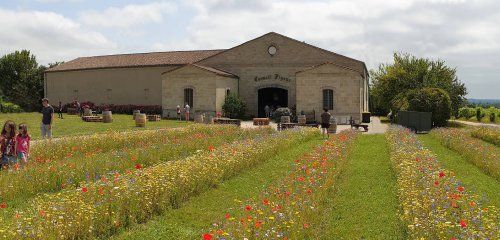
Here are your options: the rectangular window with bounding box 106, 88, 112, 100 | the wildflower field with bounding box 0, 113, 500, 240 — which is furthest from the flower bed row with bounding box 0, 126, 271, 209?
the rectangular window with bounding box 106, 88, 112, 100

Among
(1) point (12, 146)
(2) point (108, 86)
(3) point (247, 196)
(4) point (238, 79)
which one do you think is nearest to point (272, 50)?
(4) point (238, 79)

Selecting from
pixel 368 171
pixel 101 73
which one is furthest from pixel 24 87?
pixel 368 171

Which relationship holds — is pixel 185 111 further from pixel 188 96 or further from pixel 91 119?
pixel 91 119

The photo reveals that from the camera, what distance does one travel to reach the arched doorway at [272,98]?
1532 inches

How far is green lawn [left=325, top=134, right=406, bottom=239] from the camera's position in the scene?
697cm

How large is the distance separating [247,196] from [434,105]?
72.5ft

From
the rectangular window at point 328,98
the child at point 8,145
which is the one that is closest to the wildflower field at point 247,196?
the child at point 8,145

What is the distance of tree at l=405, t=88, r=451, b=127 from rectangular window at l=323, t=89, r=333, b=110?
625 cm

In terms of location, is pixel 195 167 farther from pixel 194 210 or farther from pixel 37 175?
pixel 37 175

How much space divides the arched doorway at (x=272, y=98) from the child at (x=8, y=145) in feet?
94.6

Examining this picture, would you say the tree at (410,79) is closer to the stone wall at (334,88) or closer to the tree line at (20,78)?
the stone wall at (334,88)

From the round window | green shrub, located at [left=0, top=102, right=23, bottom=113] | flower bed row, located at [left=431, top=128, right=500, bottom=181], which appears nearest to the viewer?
flower bed row, located at [left=431, top=128, right=500, bottom=181]

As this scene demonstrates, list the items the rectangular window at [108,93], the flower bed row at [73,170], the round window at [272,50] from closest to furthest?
the flower bed row at [73,170], the round window at [272,50], the rectangular window at [108,93]

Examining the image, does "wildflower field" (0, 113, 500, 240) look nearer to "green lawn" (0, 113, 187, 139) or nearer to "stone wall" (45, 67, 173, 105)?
"green lawn" (0, 113, 187, 139)
